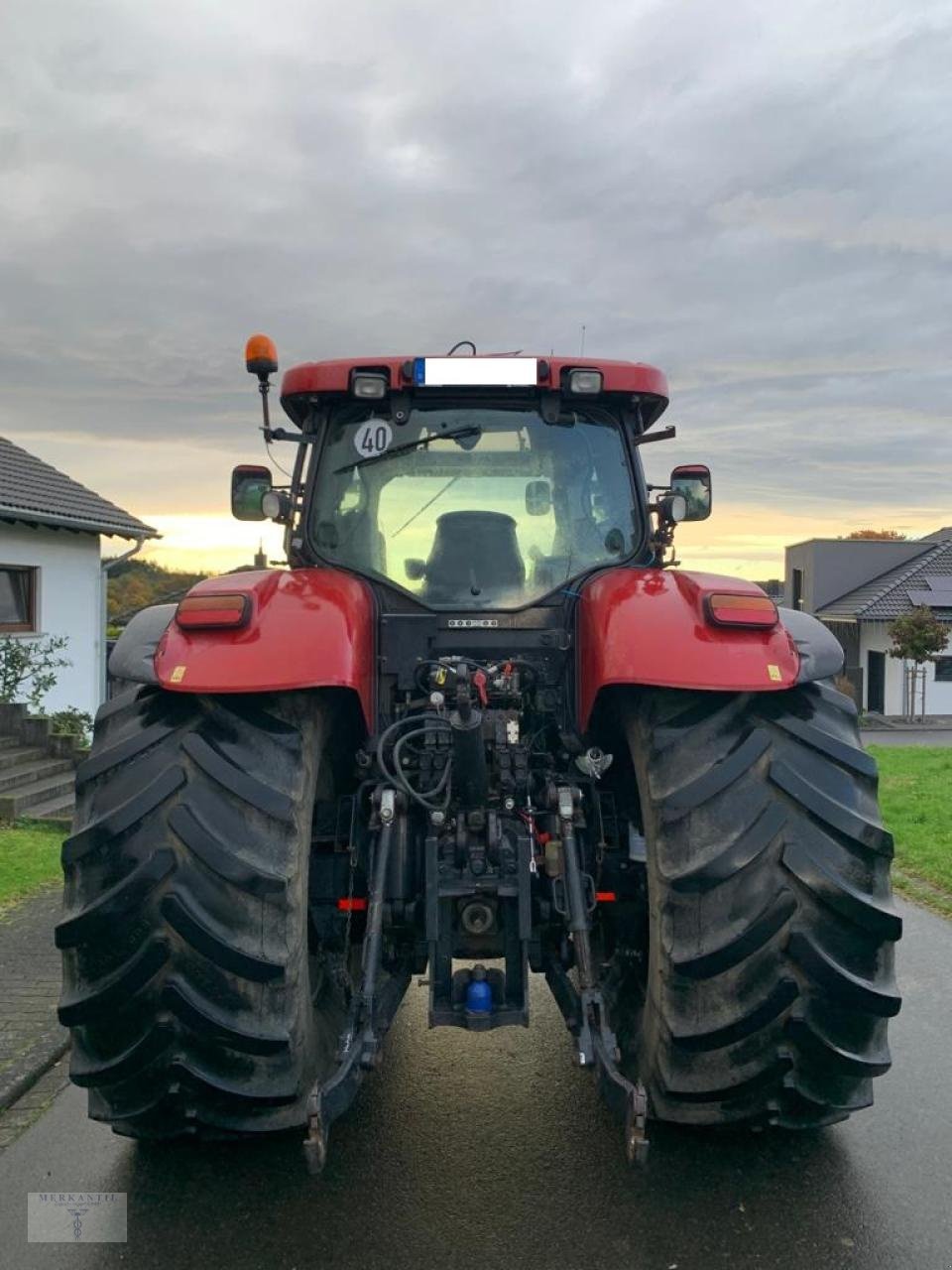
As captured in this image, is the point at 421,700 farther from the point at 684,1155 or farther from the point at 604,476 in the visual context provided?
the point at 684,1155

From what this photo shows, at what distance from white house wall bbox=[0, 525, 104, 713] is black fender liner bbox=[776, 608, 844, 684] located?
10.6 m

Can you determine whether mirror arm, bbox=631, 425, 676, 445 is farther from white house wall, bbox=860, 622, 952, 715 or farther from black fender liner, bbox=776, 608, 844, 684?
white house wall, bbox=860, 622, 952, 715

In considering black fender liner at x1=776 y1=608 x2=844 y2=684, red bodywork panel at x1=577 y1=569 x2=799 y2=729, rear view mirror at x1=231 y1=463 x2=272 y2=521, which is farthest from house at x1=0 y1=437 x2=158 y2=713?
black fender liner at x1=776 y1=608 x2=844 y2=684

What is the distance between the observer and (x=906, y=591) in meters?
34.5

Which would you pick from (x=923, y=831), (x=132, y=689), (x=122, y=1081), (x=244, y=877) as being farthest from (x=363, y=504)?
(x=923, y=831)

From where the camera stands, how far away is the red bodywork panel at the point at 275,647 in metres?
2.53

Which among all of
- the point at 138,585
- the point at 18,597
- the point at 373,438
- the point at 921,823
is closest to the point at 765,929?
the point at 373,438

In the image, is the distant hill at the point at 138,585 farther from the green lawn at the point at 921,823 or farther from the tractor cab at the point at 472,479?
the tractor cab at the point at 472,479

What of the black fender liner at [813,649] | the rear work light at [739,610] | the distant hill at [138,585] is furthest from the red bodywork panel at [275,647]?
the distant hill at [138,585]

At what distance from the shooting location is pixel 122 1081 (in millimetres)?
2438

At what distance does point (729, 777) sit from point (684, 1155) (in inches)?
47.6

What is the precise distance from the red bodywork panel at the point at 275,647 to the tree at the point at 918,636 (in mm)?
30901

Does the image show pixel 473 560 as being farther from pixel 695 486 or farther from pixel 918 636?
pixel 918 636

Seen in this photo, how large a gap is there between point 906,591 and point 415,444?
34477mm
